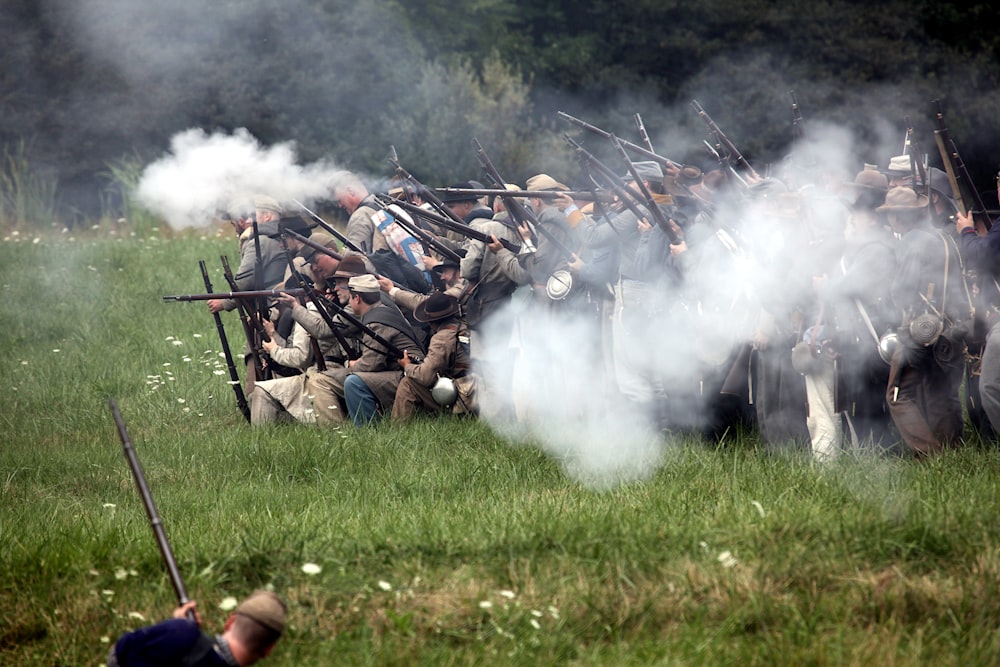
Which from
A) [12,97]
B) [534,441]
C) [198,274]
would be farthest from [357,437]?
[12,97]

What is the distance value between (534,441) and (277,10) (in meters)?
13.7

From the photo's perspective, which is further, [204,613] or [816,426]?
[816,426]

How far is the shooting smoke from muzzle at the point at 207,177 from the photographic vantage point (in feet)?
31.3

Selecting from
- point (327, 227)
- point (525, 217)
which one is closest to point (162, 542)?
point (525, 217)

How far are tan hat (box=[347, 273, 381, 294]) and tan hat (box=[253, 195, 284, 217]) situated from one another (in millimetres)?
1162

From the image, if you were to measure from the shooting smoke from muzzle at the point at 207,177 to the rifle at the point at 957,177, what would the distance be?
520 centimetres

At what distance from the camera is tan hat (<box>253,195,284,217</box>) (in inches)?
411

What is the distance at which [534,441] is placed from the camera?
8352mm

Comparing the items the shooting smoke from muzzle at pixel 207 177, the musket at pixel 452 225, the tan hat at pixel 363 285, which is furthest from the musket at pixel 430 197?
the shooting smoke from muzzle at pixel 207 177

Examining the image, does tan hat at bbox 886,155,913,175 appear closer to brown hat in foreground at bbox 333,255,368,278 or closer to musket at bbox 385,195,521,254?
musket at bbox 385,195,521,254

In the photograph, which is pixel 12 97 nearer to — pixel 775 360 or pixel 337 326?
pixel 337 326

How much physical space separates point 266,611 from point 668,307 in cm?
467

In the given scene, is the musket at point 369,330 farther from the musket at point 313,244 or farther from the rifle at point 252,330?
the rifle at point 252,330

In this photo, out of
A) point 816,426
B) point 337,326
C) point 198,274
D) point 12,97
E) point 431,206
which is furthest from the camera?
point 12,97
